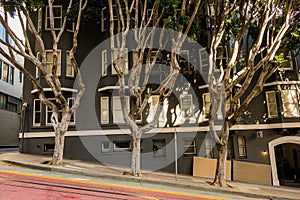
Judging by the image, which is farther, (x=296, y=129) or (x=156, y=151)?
(x=156, y=151)

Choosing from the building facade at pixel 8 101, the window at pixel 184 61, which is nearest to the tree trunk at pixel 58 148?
the window at pixel 184 61

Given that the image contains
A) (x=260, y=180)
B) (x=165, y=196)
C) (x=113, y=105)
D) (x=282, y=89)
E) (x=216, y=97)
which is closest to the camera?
(x=165, y=196)

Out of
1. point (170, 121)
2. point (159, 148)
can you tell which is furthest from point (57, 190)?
point (170, 121)

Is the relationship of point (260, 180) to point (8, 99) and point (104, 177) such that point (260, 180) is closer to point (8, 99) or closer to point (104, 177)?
point (104, 177)

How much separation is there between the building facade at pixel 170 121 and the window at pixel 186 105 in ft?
0.23

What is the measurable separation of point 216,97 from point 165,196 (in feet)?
18.4

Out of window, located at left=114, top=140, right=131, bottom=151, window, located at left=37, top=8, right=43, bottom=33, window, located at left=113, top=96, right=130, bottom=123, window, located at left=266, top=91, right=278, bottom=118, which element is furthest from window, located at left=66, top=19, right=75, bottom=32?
window, located at left=266, top=91, right=278, bottom=118

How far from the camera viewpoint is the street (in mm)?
6805

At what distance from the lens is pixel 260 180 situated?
1532 centimetres

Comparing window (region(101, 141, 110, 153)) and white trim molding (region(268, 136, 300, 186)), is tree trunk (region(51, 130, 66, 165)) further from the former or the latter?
white trim molding (region(268, 136, 300, 186))

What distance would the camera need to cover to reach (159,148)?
1717cm

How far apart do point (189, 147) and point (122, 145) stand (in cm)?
465

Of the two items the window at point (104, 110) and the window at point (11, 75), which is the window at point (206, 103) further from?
the window at point (11, 75)

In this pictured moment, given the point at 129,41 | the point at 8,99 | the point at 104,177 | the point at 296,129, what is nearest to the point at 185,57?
the point at 129,41
